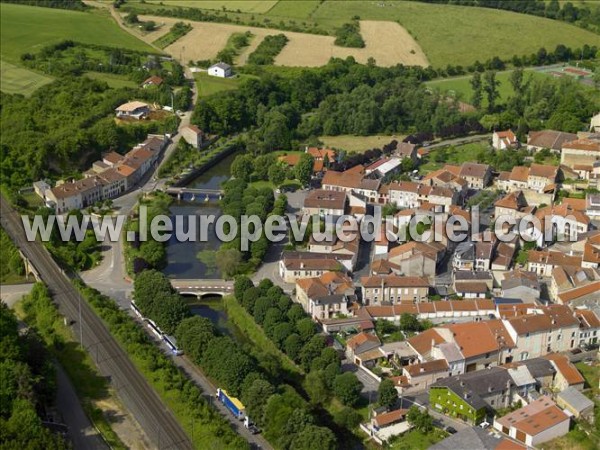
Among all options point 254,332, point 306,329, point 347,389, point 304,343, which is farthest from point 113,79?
point 347,389

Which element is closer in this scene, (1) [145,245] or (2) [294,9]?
(1) [145,245]

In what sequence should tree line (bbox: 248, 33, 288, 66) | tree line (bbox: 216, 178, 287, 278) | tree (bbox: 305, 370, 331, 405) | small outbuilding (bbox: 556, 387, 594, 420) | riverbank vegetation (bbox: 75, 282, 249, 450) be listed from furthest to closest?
tree line (bbox: 248, 33, 288, 66), tree line (bbox: 216, 178, 287, 278), tree (bbox: 305, 370, 331, 405), small outbuilding (bbox: 556, 387, 594, 420), riverbank vegetation (bbox: 75, 282, 249, 450)

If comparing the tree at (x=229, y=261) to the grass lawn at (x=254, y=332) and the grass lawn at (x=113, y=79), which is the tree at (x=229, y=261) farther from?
the grass lawn at (x=113, y=79)

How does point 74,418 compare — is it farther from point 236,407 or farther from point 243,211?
point 243,211

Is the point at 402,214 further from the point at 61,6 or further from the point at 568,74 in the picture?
the point at 61,6

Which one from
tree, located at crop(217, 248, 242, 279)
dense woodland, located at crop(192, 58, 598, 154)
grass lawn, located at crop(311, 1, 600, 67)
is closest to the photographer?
tree, located at crop(217, 248, 242, 279)

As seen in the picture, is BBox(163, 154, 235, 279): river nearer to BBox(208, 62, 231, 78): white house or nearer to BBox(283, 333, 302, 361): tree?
BBox(283, 333, 302, 361): tree

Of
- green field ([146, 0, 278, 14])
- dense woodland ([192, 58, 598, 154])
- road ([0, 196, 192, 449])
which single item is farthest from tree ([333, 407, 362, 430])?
green field ([146, 0, 278, 14])
